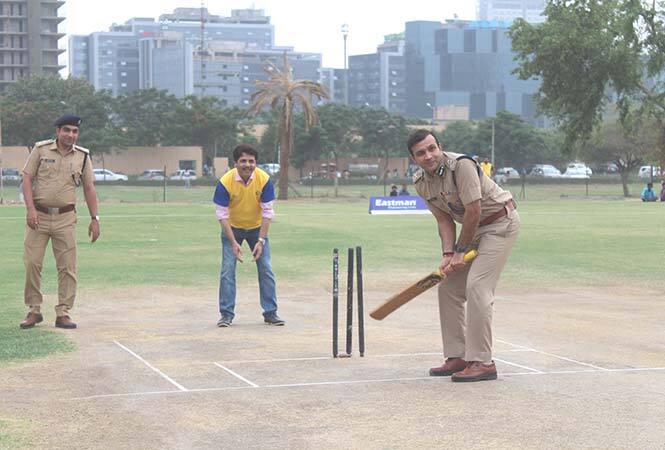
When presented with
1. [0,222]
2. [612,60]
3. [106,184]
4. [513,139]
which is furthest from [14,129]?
[612,60]

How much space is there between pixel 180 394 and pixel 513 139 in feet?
322

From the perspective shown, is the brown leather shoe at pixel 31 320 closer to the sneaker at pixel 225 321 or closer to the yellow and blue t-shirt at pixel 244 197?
the sneaker at pixel 225 321

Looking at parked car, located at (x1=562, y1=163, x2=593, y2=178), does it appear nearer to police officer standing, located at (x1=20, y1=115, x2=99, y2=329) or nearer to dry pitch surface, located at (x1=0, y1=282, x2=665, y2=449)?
dry pitch surface, located at (x1=0, y1=282, x2=665, y2=449)

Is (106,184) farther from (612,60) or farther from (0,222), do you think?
Result: (612,60)

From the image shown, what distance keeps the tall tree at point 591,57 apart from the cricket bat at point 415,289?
16110mm

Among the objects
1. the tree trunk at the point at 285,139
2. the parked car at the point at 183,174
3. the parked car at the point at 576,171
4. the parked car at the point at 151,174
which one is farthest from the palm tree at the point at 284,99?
the parked car at the point at 576,171

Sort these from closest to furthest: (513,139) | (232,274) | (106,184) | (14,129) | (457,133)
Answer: (232,274), (106,184), (14,129), (513,139), (457,133)

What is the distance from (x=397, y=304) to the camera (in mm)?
9195

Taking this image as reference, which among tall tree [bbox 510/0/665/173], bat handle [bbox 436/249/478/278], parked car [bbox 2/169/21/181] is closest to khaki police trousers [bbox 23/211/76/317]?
bat handle [bbox 436/249/478/278]

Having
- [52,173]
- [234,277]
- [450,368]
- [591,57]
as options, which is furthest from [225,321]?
[591,57]

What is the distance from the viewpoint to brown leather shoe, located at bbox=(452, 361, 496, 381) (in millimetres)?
8500

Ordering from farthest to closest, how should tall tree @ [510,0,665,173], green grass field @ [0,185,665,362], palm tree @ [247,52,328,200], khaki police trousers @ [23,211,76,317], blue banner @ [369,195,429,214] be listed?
palm tree @ [247,52,328,200]
blue banner @ [369,195,429,214]
tall tree @ [510,0,665,173]
green grass field @ [0,185,665,362]
khaki police trousers @ [23,211,76,317]

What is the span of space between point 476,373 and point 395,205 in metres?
35.6

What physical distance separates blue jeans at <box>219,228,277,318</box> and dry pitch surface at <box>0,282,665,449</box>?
0.88 feet
